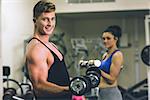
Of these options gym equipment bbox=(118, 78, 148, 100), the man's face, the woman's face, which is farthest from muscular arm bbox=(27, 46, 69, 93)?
gym equipment bbox=(118, 78, 148, 100)

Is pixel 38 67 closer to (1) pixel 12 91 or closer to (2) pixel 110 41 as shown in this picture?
(2) pixel 110 41

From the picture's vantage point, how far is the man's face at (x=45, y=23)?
2.60m

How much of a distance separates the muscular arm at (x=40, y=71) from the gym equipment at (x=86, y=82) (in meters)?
0.07

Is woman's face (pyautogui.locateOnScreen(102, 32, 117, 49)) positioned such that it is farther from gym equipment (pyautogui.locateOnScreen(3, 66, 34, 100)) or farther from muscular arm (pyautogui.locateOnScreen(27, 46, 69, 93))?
gym equipment (pyautogui.locateOnScreen(3, 66, 34, 100))

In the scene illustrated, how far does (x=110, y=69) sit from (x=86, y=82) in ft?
0.92

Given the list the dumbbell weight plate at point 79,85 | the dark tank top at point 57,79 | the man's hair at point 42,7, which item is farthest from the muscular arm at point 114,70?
the man's hair at point 42,7

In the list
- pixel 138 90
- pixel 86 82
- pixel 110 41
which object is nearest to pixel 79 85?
pixel 86 82

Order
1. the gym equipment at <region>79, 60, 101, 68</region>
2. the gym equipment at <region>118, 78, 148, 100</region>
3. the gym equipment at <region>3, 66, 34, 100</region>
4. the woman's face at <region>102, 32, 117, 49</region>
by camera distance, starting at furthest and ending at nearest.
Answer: the gym equipment at <region>118, 78, 148, 100</region> → the gym equipment at <region>3, 66, 34, 100</region> → the woman's face at <region>102, 32, 117, 49</region> → the gym equipment at <region>79, 60, 101, 68</region>

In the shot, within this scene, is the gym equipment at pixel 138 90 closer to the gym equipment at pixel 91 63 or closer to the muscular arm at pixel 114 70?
the muscular arm at pixel 114 70

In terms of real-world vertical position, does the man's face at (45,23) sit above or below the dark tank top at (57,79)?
above

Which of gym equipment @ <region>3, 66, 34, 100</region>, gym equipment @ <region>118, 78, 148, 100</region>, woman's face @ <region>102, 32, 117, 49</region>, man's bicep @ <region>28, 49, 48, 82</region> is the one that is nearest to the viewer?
man's bicep @ <region>28, 49, 48, 82</region>

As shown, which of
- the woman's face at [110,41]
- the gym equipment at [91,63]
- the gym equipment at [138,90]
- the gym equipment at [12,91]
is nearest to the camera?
the gym equipment at [91,63]

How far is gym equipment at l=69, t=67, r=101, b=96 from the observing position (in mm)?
2588

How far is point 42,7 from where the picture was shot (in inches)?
103
